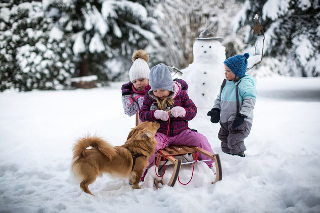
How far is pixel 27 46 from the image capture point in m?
8.76

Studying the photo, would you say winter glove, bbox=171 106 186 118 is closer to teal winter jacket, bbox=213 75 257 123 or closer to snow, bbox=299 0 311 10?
teal winter jacket, bbox=213 75 257 123

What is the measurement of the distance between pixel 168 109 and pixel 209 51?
1.69 m

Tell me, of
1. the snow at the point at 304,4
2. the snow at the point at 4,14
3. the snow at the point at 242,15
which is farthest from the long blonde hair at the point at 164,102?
the snow at the point at 4,14

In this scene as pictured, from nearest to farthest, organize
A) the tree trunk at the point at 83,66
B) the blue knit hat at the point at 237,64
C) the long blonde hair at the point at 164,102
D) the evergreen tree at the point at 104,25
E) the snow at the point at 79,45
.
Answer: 1. the long blonde hair at the point at 164,102
2. the blue knit hat at the point at 237,64
3. the evergreen tree at the point at 104,25
4. the snow at the point at 79,45
5. the tree trunk at the point at 83,66

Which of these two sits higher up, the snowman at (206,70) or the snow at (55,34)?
the snow at (55,34)

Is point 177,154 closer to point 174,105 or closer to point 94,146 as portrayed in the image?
point 174,105

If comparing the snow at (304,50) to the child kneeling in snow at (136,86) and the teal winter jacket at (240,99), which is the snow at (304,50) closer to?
the teal winter jacket at (240,99)

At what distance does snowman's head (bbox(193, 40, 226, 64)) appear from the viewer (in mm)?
4012

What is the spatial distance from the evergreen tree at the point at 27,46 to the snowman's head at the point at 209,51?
6777mm

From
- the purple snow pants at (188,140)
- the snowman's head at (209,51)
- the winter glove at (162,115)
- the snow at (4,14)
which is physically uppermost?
the snow at (4,14)

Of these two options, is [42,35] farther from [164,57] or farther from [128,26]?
[164,57]

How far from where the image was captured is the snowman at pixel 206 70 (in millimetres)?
4027

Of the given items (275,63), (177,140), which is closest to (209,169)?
(177,140)

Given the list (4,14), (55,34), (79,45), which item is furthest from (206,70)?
(4,14)
